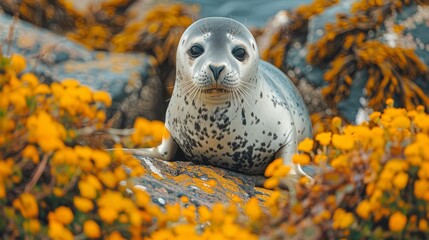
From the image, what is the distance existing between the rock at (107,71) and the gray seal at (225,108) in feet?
7.92

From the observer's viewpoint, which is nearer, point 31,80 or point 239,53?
point 31,80

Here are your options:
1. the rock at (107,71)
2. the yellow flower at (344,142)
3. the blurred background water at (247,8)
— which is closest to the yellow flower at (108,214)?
the yellow flower at (344,142)

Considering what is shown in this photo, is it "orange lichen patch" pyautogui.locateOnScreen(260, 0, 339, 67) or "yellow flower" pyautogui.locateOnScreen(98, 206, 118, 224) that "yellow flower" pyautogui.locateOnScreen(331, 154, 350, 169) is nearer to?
"yellow flower" pyautogui.locateOnScreen(98, 206, 118, 224)

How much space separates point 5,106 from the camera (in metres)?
3.08

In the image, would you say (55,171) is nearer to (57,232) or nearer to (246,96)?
(57,232)

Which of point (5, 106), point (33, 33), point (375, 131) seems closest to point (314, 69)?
point (33, 33)

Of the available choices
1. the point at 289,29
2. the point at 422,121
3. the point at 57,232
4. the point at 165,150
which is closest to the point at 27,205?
the point at 57,232

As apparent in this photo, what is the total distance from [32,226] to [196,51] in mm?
2646

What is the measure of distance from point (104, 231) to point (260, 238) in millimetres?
575

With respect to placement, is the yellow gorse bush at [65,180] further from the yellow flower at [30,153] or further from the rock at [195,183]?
the rock at [195,183]

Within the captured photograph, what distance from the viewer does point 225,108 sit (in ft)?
18.3

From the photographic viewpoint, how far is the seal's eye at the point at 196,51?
5.37 meters

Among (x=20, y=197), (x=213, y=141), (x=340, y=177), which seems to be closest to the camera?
(x=20, y=197)

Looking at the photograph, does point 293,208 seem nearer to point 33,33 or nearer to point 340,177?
point 340,177
